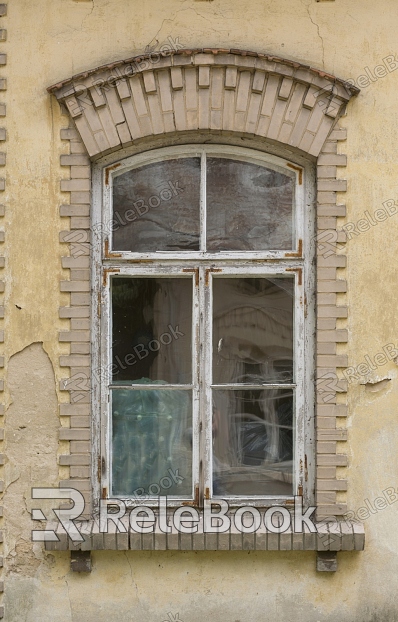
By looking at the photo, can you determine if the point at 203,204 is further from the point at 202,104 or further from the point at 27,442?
the point at 27,442

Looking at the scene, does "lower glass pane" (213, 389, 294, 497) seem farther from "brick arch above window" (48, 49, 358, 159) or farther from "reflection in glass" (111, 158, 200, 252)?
"brick arch above window" (48, 49, 358, 159)

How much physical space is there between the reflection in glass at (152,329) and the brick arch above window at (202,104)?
79cm

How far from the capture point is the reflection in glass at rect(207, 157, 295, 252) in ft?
14.9

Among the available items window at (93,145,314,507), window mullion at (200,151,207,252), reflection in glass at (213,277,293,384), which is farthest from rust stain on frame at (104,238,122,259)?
reflection in glass at (213,277,293,384)

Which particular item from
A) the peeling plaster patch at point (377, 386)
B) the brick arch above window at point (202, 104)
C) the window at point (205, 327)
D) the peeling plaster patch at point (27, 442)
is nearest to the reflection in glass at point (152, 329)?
the window at point (205, 327)

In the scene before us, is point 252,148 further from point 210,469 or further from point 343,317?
point 210,469

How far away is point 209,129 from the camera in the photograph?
4426 mm

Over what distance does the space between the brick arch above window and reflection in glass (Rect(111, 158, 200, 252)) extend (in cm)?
23

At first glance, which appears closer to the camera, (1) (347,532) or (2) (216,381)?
(1) (347,532)

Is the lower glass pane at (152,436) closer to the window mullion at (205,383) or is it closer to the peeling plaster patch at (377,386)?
the window mullion at (205,383)

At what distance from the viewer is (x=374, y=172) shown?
443 cm

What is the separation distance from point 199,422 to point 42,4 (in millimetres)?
2437

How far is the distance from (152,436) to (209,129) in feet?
5.59

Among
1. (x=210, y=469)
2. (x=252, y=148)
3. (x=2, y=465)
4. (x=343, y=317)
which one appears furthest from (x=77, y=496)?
(x=252, y=148)
